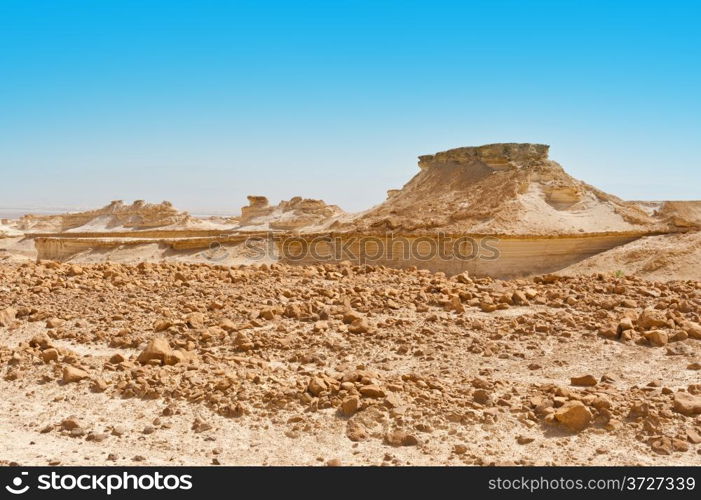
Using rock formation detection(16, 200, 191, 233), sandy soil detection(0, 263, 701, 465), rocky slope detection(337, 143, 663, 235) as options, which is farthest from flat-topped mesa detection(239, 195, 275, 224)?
sandy soil detection(0, 263, 701, 465)

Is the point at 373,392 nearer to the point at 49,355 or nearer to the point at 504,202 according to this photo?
the point at 49,355

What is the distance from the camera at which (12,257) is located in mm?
29000

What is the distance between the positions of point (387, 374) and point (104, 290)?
4491 mm

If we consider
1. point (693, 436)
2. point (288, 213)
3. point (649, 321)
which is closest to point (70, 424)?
point (693, 436)

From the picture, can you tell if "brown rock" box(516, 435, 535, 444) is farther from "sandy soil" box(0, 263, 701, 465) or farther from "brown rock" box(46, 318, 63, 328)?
"brown rock" box(46, 318, 63, 328)

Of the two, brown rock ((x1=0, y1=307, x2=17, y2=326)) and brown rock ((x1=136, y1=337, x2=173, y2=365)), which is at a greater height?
brown rock ((x1=0, y1=307, x2=17, y2=326))

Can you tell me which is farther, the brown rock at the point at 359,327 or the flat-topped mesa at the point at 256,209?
the flat-topped mesa at the point at 256,209

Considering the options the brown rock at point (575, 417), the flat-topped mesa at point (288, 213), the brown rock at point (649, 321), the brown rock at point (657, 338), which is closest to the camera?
the brown rock at point (575, 417)

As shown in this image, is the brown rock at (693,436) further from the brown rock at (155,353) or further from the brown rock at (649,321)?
the brown rock at (155,353)

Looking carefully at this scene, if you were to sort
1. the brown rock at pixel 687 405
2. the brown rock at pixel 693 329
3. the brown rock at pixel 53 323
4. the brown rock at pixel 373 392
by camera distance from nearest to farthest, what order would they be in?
the brown rock at pixel 687 405
the brown rock at pixel 373 392
the brown rock at pixel 693 329
the brown rock at pixel 53 323

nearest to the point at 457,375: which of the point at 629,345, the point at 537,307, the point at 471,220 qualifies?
the point at 629,345

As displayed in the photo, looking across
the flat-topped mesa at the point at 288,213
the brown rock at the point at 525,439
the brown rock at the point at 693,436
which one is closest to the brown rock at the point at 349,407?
the brown rock at the point at 525,439

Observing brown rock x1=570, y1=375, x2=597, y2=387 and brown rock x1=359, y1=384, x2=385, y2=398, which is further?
brown rock x1=570, y1=375, x2=597, y2=387

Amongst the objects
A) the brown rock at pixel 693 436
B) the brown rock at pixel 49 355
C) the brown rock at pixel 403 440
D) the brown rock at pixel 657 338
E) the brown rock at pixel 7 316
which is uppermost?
the brown rock at pixel 7 316
